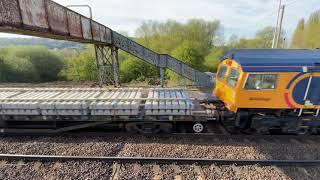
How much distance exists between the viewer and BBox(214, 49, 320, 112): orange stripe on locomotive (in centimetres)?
626

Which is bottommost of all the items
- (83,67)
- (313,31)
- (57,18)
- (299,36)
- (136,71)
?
(136,71)

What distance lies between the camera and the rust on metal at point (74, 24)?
7.75 metres

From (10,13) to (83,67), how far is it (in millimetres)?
20816

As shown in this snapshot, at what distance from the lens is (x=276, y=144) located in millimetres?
6668

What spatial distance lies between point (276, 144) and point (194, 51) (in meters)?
15.9

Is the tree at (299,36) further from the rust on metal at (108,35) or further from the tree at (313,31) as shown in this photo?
the rust on metal at (108,35)

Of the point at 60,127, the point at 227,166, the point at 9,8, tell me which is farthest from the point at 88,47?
the point at 227,166

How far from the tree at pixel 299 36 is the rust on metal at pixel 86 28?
24975mm

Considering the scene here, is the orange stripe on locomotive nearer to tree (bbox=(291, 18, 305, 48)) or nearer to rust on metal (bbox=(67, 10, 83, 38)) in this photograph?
rust on metal (bbox=(67, 10, 83, 38))

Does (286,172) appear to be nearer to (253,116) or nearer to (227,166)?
(227,166)

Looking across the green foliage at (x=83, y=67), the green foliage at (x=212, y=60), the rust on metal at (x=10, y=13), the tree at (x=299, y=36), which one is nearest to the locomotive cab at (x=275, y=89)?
the rust on metal at (x=10, y=13)

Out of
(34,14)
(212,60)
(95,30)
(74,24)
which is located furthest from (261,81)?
(212,60)

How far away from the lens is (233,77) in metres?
6.89

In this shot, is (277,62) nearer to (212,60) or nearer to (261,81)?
(261,81)
